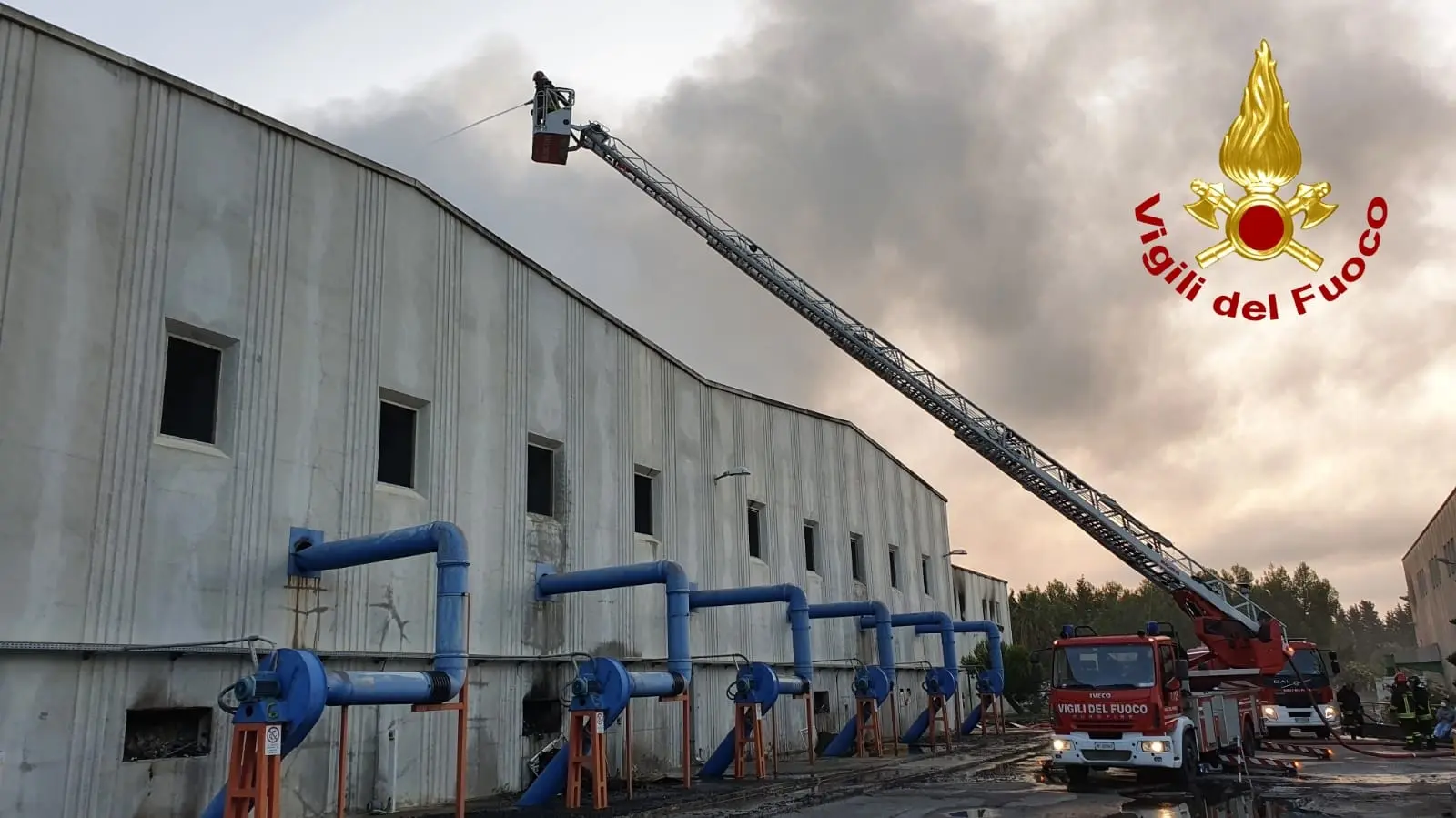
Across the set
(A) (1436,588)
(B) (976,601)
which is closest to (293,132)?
(B) (976,601)

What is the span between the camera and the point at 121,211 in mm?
13711

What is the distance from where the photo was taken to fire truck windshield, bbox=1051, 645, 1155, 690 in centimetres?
1848

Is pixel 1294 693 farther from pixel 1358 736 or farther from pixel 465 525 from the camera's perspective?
pixel 465 525

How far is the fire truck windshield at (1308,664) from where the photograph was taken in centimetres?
2966

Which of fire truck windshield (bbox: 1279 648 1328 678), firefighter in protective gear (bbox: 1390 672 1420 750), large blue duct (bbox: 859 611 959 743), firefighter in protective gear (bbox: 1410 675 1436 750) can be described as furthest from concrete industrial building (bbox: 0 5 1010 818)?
firefighter in protective gear (bbox: 1410 675 1436 750)

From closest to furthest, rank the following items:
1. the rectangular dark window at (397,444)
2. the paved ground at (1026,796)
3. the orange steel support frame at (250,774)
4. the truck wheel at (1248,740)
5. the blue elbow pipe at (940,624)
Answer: the orange steel support frame at (250,774)
the paved ground at (1026,796)
the rectangular dark window at (397,444)
the truck wheel at (1248,740)
the blue elbow pipe at (940,624)

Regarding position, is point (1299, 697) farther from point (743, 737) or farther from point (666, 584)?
point (666, 584)

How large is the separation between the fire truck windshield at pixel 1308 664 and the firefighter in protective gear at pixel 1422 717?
226 centimetres

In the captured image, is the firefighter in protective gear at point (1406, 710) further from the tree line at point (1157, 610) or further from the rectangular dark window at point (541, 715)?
the tree line at point (1157, 610)

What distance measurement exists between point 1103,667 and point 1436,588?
46987 millimetres

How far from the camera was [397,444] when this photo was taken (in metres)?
17.8

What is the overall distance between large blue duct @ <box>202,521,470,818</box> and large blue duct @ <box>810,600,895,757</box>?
47.0 feet

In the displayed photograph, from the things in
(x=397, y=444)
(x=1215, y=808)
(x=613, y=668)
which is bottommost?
(x=1215, y=808)

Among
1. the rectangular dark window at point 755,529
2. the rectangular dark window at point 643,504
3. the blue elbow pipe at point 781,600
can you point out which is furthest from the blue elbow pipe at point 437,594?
the rectangular dark window at point 755,529
